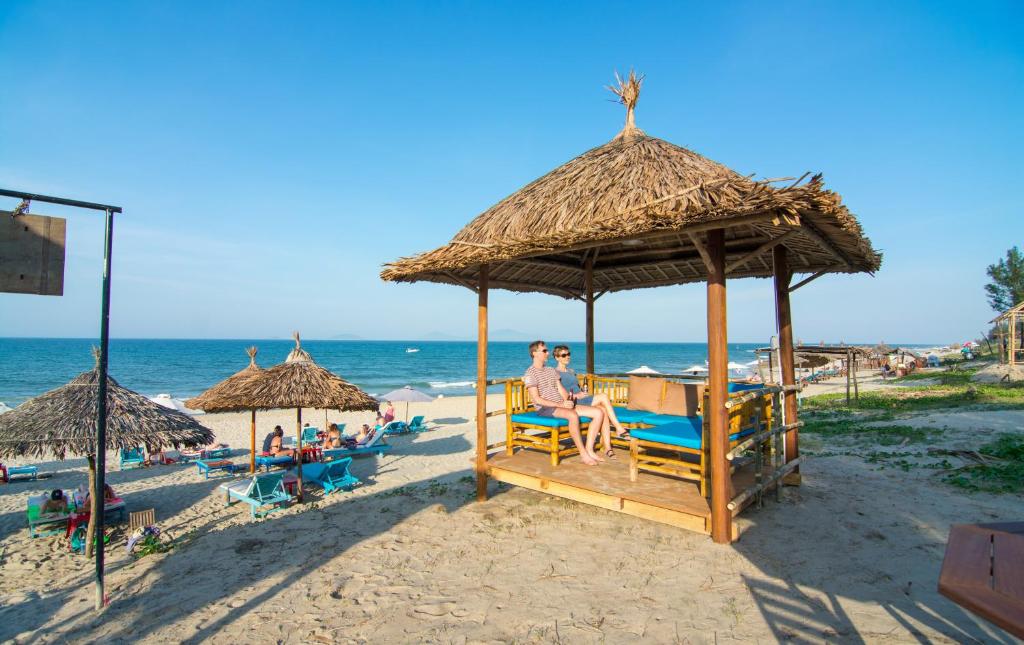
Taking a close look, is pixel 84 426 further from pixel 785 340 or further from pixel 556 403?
pixel 785 340

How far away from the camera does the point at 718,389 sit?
479 cm

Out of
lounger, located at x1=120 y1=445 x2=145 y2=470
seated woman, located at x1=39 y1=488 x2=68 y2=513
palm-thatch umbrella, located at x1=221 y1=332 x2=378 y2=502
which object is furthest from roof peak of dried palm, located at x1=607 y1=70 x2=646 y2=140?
lounger, located at x1=120 y1=445 x2=145 y2=470

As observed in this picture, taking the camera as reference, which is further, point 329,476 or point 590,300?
point 329,476

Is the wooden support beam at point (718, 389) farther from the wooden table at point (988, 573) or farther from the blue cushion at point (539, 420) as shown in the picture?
the wooden table at point (988, 573)

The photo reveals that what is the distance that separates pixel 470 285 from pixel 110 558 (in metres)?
5.46

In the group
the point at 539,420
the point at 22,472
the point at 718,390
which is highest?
the point at 718,390

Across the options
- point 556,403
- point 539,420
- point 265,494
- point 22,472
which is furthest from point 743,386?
point 22,472

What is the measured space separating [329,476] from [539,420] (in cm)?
460

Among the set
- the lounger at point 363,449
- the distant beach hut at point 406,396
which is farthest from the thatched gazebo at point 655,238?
the distant beach hut at point 406,396

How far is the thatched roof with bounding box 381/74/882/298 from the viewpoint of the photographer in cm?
443

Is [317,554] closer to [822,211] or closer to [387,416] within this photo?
[822,211]

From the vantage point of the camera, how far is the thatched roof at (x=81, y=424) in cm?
671

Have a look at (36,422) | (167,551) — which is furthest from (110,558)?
(36,422)

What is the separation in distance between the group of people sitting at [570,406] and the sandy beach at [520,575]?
90 cm
